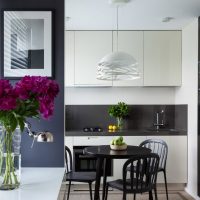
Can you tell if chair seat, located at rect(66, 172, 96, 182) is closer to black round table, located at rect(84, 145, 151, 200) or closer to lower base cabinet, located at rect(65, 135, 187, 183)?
black round table, located at rect(84, 145, 151, 200)

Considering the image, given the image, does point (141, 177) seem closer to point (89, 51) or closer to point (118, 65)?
point (118, 65)

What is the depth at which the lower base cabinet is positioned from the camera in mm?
5000

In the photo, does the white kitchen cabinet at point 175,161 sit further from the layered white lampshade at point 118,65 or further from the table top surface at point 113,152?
the layered white lampshade at point 118,65

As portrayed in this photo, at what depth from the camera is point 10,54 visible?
2580 mm

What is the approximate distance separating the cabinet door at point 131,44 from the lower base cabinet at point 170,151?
893 mm

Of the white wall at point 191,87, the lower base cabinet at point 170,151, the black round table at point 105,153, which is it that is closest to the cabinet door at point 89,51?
the lower base cabinet at point 170,151

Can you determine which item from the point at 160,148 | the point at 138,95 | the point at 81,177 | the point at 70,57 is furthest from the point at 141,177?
the point at 70,57

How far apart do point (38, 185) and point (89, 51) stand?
138 inches

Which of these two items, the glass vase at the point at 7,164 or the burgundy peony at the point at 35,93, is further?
the glass vase at the point at 7,164

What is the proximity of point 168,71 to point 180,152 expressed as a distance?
1.30 metres

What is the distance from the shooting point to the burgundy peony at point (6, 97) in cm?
167

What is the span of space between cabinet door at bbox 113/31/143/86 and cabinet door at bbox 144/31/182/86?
0.28 feet

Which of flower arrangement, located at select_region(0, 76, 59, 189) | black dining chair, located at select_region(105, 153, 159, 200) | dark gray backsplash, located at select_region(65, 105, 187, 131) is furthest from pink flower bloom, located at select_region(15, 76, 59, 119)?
dark gray backsplash, located at select_region(65, 105, 187, 131)

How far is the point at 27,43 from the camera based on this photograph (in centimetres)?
260
